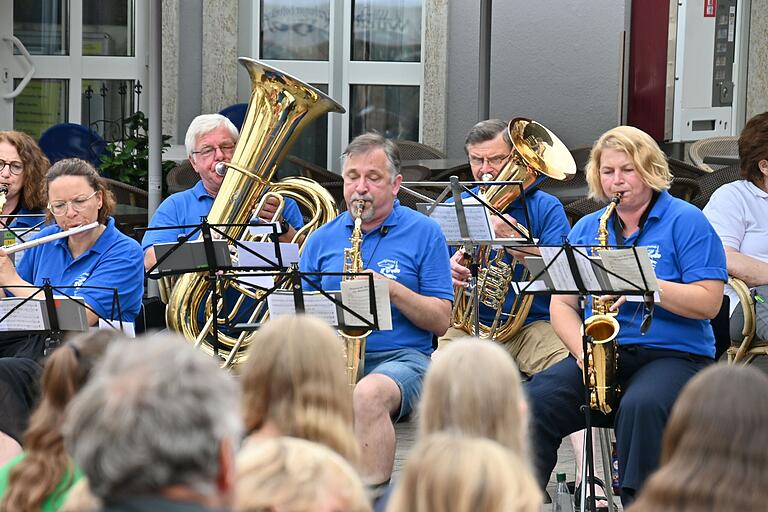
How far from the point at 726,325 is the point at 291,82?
6.55 ft

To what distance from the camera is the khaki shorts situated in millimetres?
4910

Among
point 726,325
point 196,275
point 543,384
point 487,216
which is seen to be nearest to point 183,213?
point 196,275

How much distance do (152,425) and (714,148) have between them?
6719mm

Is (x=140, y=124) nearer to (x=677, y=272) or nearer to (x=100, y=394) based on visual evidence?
(x=677, y=272)

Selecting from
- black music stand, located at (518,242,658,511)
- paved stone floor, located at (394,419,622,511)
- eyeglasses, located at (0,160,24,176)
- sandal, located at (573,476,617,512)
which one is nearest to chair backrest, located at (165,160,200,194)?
eyeglasses, located at (0,160,24,176)

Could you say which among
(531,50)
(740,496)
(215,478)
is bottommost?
(740,496)

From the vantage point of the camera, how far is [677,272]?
4246 millimetres

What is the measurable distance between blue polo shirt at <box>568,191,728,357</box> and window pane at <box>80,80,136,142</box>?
19.2 feet

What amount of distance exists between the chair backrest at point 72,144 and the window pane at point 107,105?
1.38m

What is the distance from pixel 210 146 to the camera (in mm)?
5602

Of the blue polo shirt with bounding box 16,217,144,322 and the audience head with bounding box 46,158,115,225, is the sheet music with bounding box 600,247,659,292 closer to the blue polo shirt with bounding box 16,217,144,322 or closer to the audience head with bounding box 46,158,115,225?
the blue polo shirt with bounding box 16,217,144,322

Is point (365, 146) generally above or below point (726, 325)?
above

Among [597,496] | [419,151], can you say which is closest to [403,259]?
[597,496]

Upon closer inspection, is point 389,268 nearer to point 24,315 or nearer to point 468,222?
point 468,222
